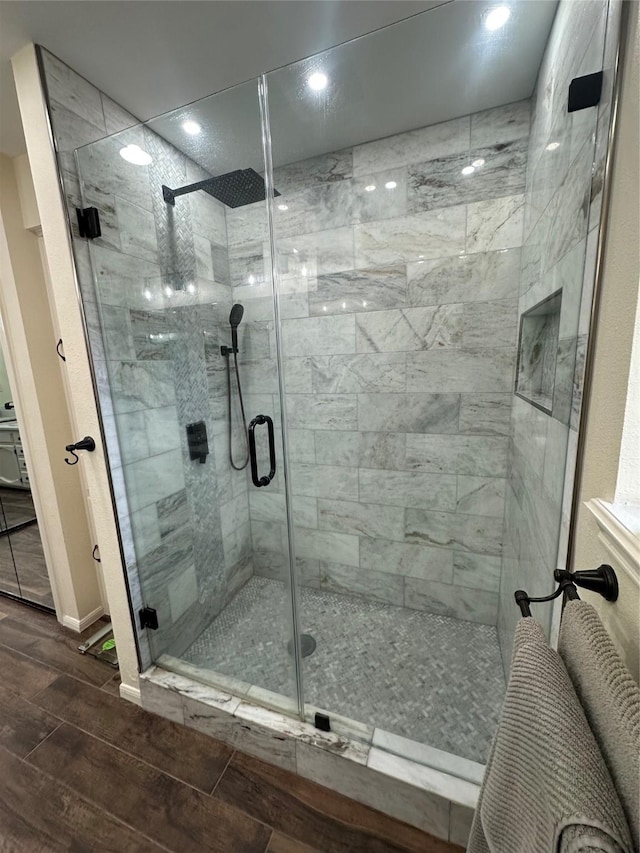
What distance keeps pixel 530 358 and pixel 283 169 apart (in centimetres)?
153

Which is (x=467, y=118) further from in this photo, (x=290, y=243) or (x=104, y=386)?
(x=104, y=386)

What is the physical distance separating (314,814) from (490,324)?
2.07m

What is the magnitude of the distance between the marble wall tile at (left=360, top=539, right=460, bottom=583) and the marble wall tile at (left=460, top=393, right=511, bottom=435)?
72 cm

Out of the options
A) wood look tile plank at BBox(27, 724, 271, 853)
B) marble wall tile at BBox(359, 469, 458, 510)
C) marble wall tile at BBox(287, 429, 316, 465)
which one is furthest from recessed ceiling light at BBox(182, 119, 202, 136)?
wood look tile plank at BBox(27, 724, 271, 853)

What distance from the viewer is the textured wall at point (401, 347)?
157cm

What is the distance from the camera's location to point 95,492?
4.64 ft

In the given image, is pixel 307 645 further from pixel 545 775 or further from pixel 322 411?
pixel 545 775

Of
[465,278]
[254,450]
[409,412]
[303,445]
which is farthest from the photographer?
[303,445]

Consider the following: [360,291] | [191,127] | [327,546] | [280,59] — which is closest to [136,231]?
[191,127]

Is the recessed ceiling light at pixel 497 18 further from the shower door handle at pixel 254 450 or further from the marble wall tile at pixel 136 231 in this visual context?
the shower door handle at pixel 254 450

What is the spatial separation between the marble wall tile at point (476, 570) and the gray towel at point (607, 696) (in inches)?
51.0

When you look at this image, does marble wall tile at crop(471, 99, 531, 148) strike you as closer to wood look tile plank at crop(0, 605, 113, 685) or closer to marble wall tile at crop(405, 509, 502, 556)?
marble wall tile at crop(405, 509, 502, 556)

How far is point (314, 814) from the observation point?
1.13 metres

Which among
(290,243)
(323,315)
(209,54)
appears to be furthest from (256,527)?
(209,54)
